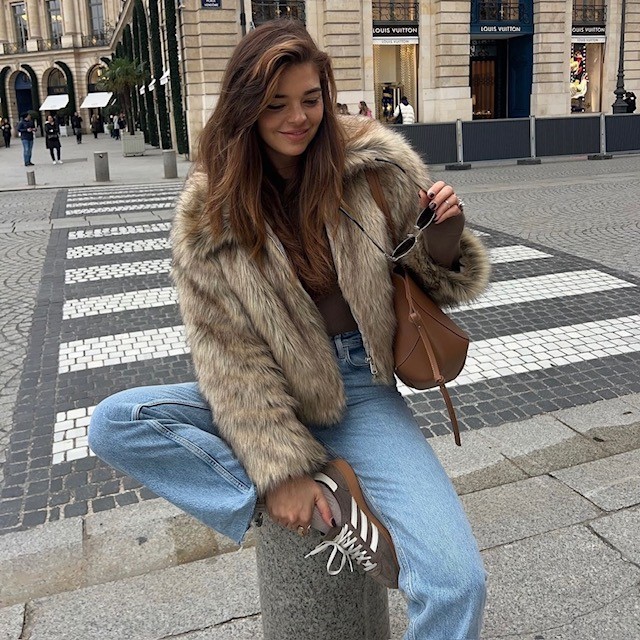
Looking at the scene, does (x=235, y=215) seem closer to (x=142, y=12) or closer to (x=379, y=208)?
(x=379, y=208)

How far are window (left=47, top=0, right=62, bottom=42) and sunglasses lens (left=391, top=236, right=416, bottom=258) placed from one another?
7599 cm

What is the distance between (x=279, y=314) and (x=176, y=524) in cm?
154

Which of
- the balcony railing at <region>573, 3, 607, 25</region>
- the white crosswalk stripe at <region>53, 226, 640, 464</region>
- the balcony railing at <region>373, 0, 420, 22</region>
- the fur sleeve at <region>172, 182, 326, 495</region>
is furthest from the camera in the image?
the balcony railing at <region>573, 3, 607, 25</region>

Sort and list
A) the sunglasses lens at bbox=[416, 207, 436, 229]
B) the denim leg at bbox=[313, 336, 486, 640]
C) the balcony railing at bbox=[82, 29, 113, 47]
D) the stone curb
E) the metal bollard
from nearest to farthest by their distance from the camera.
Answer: the denim leg at bbox=[313, 336, 486, 640], the sunglasses lens at bbox=[416, 207, 436, 229], the stone curb, the metal bollard, the balcony railing at bbox=[82, 29, 113, 47]

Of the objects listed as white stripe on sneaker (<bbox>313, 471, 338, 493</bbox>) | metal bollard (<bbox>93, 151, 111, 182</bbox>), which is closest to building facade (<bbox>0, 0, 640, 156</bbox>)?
metal bollard (<bbox>93, 151, 111, 182</bbox>)

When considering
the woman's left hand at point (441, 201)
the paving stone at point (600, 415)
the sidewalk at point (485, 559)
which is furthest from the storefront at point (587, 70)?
the woman's left hand at point (441, 201)

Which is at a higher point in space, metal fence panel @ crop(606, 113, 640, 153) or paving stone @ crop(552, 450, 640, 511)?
metal fence panel @ crop(606, 113, 640, 153)

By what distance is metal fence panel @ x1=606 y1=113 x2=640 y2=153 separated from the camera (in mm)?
19656

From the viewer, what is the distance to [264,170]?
2148 millimetres

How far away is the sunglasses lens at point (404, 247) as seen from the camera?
2.08 metres

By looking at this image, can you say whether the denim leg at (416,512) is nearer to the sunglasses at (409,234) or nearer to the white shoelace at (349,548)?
the white shoelace at (349,548)

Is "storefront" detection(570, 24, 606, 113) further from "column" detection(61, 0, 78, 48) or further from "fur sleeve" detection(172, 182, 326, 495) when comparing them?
"column" detection(61, 0, 78, 48)

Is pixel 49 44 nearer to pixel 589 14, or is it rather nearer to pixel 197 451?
pixel 589 14

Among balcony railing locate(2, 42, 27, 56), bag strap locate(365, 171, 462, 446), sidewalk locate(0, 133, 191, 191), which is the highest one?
balcony railing locate(2, 42, 27, 56)
